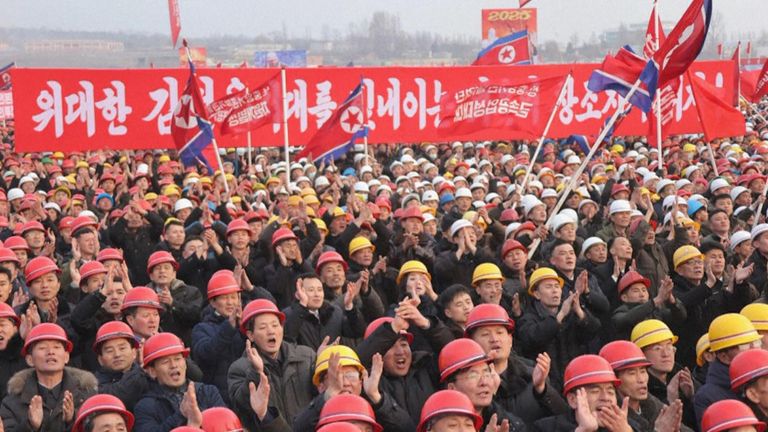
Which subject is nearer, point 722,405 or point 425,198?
point 722,405

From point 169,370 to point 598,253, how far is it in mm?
4594

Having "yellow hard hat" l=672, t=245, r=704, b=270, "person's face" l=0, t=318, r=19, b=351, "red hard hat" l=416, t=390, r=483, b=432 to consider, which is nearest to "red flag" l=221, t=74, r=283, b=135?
"yellow hard hat" l=672, t=245, r=704, b=270

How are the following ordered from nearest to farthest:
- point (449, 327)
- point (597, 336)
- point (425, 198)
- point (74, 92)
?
point (449, 327) < point (597, 336) < point (425, 198) < point (74, 92)

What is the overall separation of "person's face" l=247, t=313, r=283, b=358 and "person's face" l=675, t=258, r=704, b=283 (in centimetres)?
365

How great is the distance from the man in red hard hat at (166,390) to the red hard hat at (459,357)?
129 cm

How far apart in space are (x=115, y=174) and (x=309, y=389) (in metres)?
10.7

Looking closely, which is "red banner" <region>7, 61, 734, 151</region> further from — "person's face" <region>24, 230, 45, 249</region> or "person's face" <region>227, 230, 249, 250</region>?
"person's face" <region>227, 230, 249, 250</region>

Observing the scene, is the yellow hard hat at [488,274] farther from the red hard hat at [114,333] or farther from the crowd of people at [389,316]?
the red hard hat at [114,333]

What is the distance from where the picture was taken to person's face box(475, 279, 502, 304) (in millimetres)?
7949

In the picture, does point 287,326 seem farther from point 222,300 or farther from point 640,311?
point 640,311

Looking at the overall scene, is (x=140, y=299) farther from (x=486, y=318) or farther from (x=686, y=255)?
(x=686, y=255)

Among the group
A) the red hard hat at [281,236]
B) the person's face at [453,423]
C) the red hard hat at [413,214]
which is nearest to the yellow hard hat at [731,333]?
the person's face at [453,423]

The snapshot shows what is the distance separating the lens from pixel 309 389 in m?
6.47

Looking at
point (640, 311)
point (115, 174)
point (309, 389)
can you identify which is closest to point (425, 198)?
point (115, 174)
